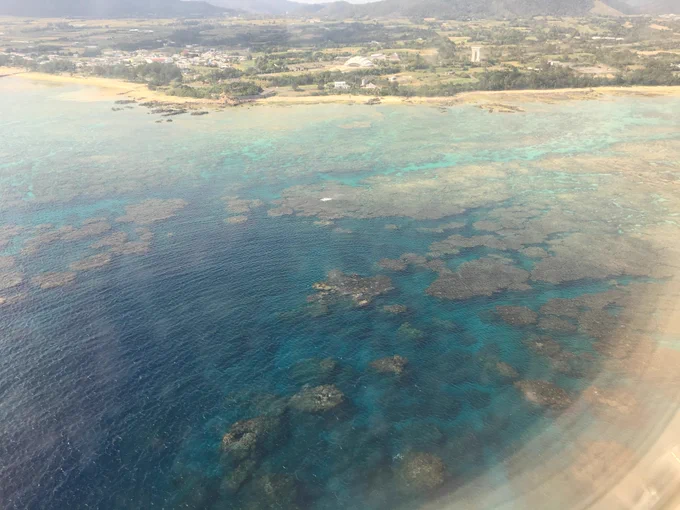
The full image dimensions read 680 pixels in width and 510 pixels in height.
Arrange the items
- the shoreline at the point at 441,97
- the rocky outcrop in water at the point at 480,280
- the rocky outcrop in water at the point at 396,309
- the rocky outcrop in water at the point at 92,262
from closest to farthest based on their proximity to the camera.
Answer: the rocky outcrop in water at the point at 396,309 → the rocky outcrop in water at the point at 480,280 → the rocky outcrop in water at the point at 92,262 → the shoreline at the point at 441,97

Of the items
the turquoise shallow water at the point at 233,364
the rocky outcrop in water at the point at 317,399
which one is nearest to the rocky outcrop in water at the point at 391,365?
the turquoise shallow water at the point at 233,364

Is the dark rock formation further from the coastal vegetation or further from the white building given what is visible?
the white building

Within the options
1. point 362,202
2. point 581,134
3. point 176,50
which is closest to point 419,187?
point 362,202

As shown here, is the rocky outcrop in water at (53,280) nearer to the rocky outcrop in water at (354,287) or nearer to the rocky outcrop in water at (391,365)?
the rocky outcrop in water at (354,287)

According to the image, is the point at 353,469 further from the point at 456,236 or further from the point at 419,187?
the point at 419,187

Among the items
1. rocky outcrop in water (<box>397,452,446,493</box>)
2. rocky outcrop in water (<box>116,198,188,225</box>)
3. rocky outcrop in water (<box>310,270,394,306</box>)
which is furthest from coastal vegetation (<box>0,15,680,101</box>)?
rocky outcrop in water (<box>397,452,446,493</box>)
